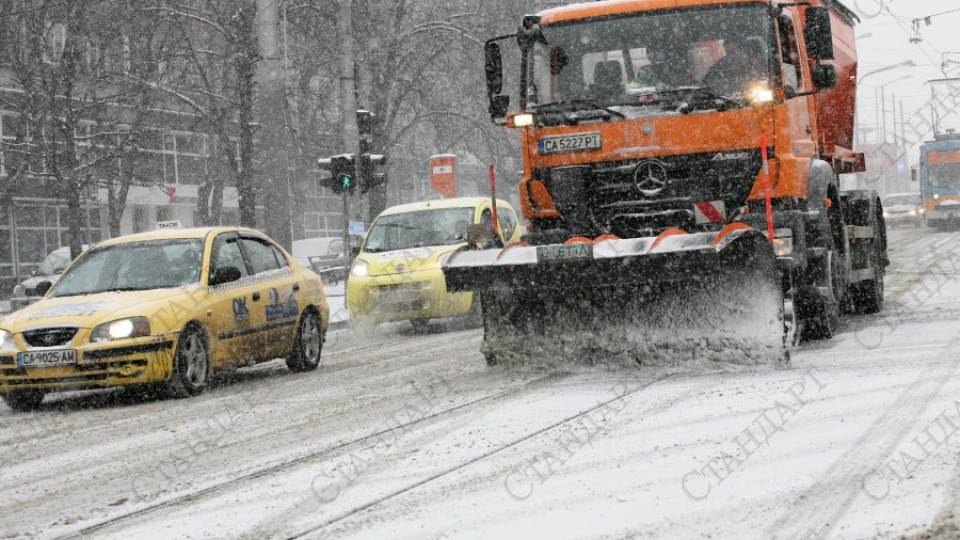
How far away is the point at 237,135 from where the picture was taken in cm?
4669

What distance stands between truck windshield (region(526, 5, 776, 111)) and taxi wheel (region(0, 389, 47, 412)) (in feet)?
15.1

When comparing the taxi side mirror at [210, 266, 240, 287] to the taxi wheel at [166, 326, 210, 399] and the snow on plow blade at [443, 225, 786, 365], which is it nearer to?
the taxi wheel at [166, 326, 210, 399]

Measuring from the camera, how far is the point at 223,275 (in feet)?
36.7

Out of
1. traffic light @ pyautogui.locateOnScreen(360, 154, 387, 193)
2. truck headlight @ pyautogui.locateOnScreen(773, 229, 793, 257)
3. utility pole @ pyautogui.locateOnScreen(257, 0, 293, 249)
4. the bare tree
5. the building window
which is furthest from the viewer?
the building window

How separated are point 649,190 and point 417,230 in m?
7.57

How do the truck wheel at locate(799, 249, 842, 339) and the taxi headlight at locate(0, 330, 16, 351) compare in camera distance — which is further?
the truck wheel at locate(799, 249, 842, 339)

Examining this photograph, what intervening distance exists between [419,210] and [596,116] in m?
7.68

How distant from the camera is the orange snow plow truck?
9.50 m

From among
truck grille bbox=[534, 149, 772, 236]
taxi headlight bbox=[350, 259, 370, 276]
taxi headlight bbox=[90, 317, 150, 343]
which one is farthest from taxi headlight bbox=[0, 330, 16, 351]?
taxi headlight bbox=[350, 259, 370, 276]

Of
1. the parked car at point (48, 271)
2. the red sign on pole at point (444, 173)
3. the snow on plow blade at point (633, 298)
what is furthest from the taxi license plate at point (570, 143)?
the parked car at point (48, 271)

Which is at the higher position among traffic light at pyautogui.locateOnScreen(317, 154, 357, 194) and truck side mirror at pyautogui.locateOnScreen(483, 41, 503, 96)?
truck side mirror at pyautogui.locateOnScreen(483, 41, 503, 96)

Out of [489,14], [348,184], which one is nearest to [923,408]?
[348,184]

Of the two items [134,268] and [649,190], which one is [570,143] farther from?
[134,268]

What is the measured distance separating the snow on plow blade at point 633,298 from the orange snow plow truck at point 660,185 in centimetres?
1
